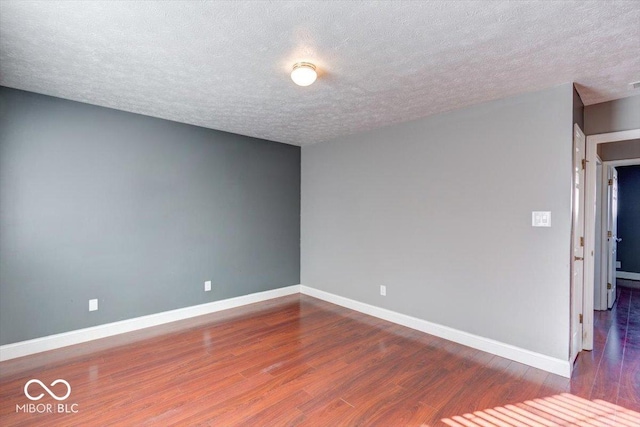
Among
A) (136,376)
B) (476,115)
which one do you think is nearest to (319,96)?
(476,115)

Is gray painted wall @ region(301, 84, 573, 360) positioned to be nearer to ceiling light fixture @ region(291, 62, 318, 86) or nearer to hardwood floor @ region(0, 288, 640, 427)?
hardwood floor @ region(0, 288, 640, 427)

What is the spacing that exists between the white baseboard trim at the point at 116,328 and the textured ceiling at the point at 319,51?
242 cm

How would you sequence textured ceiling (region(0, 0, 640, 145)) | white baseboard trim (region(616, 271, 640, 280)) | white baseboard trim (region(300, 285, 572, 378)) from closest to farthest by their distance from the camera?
textured ceiling (region(0, 0, 640, 145)), white baseboard trim (region(300, 285, 572, 378)), white baseboard trim (region(616, 271, 640, 280))

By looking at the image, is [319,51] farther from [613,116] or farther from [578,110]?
[613,116]

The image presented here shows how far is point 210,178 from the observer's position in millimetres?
4258

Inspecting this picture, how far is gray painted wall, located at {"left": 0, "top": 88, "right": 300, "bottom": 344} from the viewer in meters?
2.93

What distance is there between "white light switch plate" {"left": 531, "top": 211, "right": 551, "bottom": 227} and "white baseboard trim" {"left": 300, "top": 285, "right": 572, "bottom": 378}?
117cm

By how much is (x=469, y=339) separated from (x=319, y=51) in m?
3.11

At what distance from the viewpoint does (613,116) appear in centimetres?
294

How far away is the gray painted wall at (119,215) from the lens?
9.61 ft

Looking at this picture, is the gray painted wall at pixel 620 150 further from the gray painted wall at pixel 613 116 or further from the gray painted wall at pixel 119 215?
the gray painted wall at pixel 119 215

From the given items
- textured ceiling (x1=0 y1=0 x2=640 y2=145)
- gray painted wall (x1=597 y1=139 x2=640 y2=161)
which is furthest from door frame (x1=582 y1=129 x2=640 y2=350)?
gray painted wall (x1=597 y1=139 x2=640 y2=161)

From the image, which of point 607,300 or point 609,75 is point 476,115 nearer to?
point 609,75

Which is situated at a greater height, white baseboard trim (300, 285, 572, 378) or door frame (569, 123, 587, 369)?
door frame (569, 123, 587, 369)
